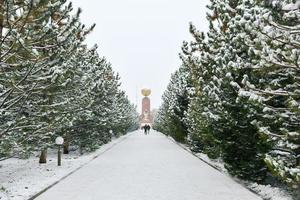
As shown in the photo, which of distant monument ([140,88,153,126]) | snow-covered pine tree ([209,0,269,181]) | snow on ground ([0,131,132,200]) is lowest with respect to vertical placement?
snow on ground ([0,131,132,200])

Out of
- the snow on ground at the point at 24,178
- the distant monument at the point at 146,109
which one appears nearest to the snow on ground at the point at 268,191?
the snow on ground at the point at 24,178

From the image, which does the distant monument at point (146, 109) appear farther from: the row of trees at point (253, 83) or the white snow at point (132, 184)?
the row of trees at point (253, 83)

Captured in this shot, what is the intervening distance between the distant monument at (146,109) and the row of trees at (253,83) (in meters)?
152

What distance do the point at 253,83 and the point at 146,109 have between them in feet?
540

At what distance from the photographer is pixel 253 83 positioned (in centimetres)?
1198

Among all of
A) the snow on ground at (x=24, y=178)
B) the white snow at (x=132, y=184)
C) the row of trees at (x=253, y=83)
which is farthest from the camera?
the snow on ground at (x=24, y=178)

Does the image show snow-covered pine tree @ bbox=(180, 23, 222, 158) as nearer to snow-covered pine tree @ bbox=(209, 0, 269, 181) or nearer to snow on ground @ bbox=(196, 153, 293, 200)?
snow-covered pine tree @ bbox=(209, 0, 269, 181)

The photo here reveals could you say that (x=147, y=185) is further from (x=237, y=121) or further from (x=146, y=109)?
(x=146, y=109)

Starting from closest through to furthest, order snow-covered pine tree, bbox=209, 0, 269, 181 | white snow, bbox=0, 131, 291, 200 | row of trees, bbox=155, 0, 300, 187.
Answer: row of trees, bbox=155, 0, 300, 187 → white snow, bbox=0, 131, 291, 200 → snow-covered pine tree, bbox=209, 0, 269, 181

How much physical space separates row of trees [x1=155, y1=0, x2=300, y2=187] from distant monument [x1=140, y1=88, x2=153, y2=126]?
152450 millimetres

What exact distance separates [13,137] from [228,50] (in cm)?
631

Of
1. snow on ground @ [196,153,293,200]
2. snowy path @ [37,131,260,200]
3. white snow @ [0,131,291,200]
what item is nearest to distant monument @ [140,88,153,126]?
white snow @ [0,131,291,200]

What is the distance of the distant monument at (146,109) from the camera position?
172 metres

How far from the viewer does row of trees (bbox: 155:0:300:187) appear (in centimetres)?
746
